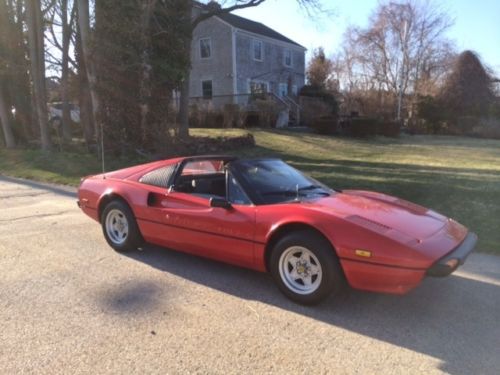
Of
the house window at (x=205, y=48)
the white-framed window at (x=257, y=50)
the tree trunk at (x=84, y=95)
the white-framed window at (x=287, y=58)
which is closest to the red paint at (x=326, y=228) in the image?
the tree trunk at (x=84, y=95)

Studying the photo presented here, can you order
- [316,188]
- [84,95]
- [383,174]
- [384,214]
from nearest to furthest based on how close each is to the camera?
[384,214] → [316,188] → [383,174] → [84,95]

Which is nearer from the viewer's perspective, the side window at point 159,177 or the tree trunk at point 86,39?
the side window at point 159,177

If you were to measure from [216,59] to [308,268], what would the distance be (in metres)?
29.9

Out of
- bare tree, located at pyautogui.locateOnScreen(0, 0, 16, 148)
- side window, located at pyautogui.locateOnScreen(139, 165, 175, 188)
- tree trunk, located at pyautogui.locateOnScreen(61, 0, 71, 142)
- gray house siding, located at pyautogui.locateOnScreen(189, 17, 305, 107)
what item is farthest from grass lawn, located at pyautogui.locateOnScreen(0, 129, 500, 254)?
gray house siding, located at pyautogui.locateOnScreen(189, 17, 305, 107)

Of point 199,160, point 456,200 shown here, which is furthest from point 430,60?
point 199,160

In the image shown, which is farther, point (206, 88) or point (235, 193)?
point (206, 88)

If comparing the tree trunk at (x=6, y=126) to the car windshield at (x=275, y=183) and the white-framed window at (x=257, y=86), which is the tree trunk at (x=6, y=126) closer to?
the white-framed window at (x=257, y=86)

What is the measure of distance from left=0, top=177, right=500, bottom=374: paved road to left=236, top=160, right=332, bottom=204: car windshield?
862 mm

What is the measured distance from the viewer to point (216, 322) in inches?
140

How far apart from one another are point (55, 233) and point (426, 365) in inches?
206

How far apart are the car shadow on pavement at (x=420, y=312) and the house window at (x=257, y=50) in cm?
3080

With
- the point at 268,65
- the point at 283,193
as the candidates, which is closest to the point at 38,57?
the point at 283,193

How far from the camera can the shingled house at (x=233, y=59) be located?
3130 centimetres

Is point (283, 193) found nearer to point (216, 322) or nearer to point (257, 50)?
point (216, 322)
